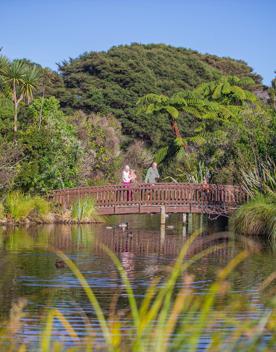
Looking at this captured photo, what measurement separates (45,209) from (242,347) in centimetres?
2384

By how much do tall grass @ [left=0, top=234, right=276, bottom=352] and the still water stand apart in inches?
22.4

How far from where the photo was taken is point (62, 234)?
24688 millimetres

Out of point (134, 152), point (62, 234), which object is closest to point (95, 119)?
point (134, 152)

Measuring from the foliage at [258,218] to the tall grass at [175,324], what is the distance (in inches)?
Answer: 413

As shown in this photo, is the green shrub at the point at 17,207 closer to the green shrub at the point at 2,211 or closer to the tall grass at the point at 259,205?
the green shrub at the point at 2,211

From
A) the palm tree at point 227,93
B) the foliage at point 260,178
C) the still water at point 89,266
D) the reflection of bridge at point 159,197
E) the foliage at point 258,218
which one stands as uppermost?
the palm tree at point 227,93

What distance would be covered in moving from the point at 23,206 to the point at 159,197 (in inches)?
213

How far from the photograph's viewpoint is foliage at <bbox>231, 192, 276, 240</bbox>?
23812 mm

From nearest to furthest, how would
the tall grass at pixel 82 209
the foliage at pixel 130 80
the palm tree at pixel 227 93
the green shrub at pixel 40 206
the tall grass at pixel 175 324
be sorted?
the tall grass at pixel 175 324 < the green shrub at pixel 40 206 < the tall grass at pixel 82 209 < the palm tree at pixel 227 93 < the foliage at pixel 130 80

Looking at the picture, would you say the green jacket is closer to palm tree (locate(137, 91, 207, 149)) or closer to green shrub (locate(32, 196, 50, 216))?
green shrub (locate(32, 196, 50, 216))

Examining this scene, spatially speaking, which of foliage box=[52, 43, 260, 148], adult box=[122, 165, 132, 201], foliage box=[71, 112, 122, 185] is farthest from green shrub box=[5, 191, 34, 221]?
foliage box=[52, 43, 260, 148]

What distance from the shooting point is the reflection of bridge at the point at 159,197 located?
2972 centimetres

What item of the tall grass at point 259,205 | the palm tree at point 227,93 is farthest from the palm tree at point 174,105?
the tall grass at point 259,205

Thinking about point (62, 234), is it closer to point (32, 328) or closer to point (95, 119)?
point (32, 328)
